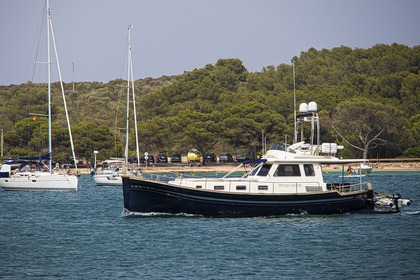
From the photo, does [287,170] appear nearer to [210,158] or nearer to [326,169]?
[326,169]

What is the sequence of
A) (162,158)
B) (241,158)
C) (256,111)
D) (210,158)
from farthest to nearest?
(210,158) < (241,158) < (162,158) < (256,111)

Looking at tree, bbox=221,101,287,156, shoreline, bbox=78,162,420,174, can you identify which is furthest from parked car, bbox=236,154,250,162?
shoreline, bbox=78,162,420,174

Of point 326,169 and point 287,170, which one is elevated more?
point 287,170

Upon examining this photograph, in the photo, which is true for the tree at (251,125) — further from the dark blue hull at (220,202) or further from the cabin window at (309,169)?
the dark blue hull at (220,202)

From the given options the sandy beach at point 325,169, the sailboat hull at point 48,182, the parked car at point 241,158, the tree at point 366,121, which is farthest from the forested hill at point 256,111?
the sailboat hull at point 48,182

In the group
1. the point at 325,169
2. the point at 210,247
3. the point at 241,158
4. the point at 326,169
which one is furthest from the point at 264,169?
the point at 241,158

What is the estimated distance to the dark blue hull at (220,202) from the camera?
37.2 m

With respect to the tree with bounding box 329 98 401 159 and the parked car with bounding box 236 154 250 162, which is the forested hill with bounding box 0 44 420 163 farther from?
A: the parked car with bounding box 236 154 250 162

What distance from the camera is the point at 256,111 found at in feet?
336

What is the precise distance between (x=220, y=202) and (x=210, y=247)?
19.2ft

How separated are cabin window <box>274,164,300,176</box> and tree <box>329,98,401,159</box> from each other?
6081cm

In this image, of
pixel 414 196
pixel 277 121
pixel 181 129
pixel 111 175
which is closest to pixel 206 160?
pixel 181 129

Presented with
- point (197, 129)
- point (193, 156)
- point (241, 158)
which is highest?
point (197, 129)

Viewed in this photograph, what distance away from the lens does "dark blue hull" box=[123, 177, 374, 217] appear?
37.2 m
